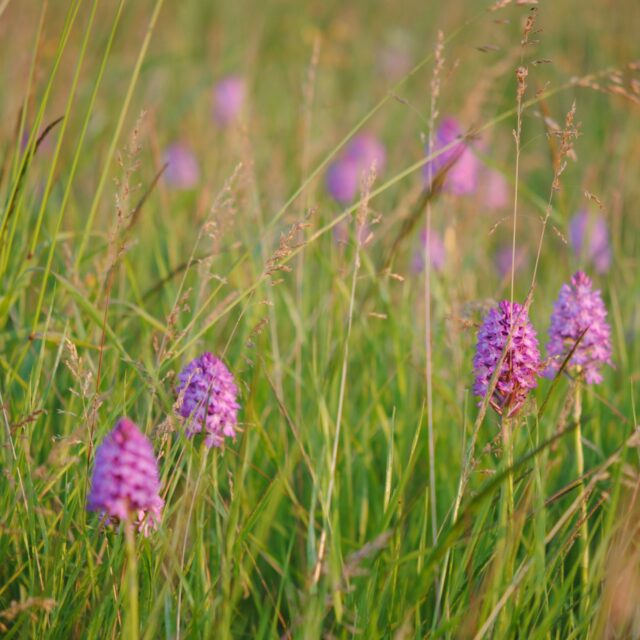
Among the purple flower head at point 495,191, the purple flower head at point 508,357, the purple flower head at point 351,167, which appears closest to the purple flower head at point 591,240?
the purple flower head at point 495,191

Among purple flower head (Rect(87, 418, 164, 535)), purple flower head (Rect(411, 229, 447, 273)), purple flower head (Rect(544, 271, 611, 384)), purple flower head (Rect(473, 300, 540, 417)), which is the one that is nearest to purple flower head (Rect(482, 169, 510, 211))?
purple flower head (Rect(411, 229, 447, 273))

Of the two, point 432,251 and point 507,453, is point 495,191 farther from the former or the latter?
point 507,453

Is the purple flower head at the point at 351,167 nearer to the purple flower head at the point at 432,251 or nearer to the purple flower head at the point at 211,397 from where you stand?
the purple flower head at the point at 432,251

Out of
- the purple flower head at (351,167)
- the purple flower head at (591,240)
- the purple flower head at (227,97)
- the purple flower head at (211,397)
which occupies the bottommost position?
the purple flower head at (211,397)

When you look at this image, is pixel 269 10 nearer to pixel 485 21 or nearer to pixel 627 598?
pixel 485 21

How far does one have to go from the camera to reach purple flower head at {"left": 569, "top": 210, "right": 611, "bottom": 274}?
9.23 feet

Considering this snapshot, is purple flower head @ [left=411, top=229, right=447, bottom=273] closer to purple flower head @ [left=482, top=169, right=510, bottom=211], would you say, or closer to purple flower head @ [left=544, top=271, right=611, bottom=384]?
purple flower head @ [left=482, top=169, right=510, bottom=211]

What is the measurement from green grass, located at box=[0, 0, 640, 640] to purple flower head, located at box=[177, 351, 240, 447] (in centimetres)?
4

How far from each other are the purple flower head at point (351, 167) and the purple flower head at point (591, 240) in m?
0.83

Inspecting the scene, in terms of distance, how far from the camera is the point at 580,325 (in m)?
1.56

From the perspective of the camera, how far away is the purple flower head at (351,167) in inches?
150

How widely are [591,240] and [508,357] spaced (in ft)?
6.32

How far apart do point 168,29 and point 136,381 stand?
14.8 ft

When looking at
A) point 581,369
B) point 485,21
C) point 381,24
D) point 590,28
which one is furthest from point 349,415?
point 381,24
